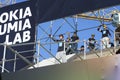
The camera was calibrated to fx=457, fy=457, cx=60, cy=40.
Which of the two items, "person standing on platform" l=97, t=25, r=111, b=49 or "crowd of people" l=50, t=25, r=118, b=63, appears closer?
"crowd of people" l=50, t=25, r=118, b=63

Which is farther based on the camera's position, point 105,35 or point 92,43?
point 105,35

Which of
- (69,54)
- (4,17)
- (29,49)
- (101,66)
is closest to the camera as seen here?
(101,66)

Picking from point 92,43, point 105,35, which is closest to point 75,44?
point 92,43

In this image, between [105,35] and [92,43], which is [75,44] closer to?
[92,43]

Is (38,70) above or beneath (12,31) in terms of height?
beneath

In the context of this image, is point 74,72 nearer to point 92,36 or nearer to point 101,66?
point 101,66

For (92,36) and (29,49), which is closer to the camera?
(29,49)

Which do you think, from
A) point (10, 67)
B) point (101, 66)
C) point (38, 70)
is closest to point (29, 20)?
point (10, 67)

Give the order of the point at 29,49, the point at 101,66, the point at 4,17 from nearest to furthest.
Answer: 1. the point at 101,66
2. the point at 29,49
3. the point at 4,17

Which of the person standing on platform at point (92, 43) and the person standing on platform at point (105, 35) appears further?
the person standing on platform at point (105, 35)

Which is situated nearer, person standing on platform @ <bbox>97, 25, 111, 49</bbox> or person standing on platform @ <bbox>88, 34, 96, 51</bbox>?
person standing on platform @ <bbox>88, 34, 96, 51</bbox>

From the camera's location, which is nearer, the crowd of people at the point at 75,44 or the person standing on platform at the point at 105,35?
the crowd of people at the point at 75,44

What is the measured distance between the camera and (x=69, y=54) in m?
16.0

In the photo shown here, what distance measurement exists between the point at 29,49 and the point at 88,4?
219 cm
